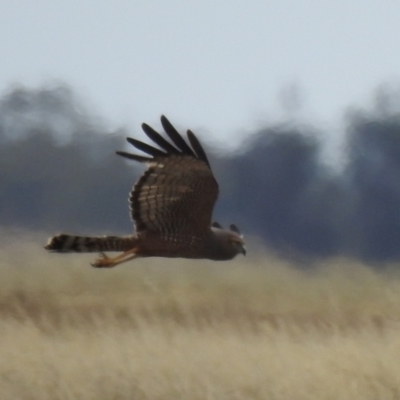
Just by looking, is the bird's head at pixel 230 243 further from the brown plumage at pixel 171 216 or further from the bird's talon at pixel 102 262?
the bird's talon at pixel 102 262

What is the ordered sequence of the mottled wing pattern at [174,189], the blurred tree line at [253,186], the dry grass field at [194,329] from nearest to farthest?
the mottled wing pattern at [174,189]
the dry grass field at [194,329]
the blurred tree line at [253,186]

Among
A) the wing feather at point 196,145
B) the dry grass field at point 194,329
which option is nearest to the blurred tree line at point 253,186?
the dry grass field at point 194,329

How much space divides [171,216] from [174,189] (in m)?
0.18

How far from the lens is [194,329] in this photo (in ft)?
24.9

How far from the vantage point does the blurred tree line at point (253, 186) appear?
9.80 meters

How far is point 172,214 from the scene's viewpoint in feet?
19.1

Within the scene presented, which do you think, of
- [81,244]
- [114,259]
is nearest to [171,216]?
[114,259]

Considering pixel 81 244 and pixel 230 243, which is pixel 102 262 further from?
pixel 230 243

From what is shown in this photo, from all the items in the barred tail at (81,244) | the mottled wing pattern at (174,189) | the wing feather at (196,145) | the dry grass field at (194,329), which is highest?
the wing feather at (196,145)

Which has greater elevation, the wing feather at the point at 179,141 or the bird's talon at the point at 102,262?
the wing feather at the point at 179,141

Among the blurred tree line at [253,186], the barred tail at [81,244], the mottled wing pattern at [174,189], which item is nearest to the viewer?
the mottled wing pattern at [174,189]

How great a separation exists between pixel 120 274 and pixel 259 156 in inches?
102

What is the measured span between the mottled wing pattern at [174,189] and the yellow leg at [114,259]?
11 centimetres

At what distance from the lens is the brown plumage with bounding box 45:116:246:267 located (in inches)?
217
